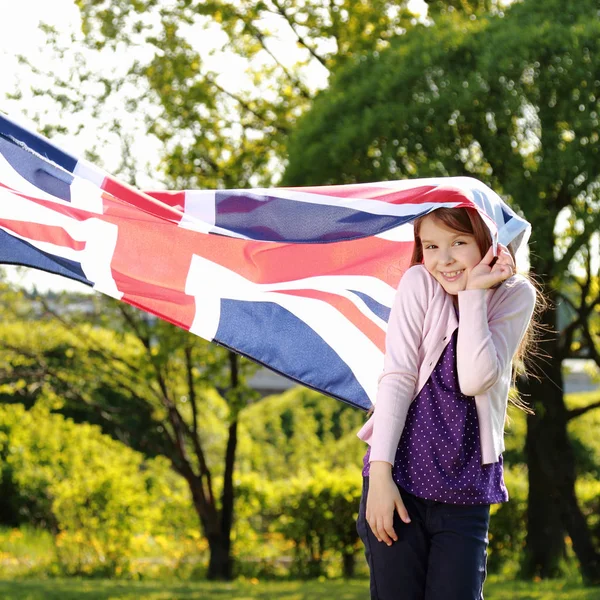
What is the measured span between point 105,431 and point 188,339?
4.54 meters

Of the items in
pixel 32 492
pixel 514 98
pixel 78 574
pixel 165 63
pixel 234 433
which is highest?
pixel 165 63

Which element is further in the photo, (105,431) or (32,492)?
(105,431)

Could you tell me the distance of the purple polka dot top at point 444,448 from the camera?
7.68 ft

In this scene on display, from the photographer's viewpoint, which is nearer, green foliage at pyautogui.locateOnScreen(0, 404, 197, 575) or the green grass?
the green grass

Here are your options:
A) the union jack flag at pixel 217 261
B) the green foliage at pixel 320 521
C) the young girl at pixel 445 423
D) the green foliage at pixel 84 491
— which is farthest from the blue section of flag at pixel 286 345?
the green foliage at pixel 84 491

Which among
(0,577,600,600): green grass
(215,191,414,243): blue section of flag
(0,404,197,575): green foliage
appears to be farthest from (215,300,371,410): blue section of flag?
(0,404,197,575): green foliage

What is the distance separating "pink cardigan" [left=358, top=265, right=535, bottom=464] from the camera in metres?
2.33

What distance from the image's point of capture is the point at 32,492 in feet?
38.5

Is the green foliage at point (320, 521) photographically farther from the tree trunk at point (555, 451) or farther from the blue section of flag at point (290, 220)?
the blue section of flag at point (290, 220)

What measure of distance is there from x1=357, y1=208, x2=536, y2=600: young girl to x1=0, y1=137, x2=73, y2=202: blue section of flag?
127 cm

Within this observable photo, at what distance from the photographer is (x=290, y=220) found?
2.89m

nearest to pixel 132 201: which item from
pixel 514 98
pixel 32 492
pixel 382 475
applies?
pixel 382 475

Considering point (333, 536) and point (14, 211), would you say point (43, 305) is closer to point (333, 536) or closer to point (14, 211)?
point (333, 536)

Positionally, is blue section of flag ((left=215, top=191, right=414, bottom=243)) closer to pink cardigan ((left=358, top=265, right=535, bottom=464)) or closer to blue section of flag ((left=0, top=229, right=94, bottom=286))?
pink cardigan ((left=358, top=265, right=535, bottom=464))
